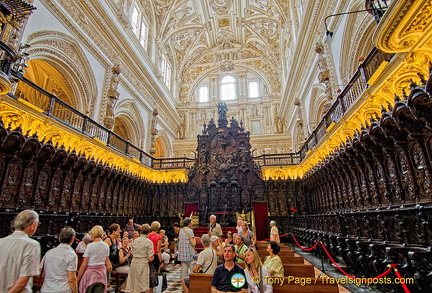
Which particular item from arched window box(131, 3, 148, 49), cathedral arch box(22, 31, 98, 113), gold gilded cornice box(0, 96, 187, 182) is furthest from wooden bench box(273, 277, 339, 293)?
arched window box(131, 3, 148, 49)

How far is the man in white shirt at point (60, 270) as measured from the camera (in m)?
2.39

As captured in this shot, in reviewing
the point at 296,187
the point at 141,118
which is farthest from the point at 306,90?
the point at 141,118

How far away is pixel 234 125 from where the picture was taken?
1617 cm

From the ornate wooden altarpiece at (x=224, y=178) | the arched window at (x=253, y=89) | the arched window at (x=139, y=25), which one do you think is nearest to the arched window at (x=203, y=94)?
the arched window at (x=253, y=89)

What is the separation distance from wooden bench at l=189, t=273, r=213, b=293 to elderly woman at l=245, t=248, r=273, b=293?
519mm

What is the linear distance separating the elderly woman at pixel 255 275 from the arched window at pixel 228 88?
23858 millimetres

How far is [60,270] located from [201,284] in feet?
5.45

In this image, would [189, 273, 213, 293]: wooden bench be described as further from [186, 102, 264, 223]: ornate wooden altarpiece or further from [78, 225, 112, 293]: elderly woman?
[186, 102, 264, 223]: ornate wooden altarpiece

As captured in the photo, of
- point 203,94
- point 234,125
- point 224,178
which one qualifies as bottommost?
point 224,178

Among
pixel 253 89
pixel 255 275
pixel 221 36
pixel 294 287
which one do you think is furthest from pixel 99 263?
pixel 221 36

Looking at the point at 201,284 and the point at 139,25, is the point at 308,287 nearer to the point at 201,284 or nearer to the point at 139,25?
the point at 201,284

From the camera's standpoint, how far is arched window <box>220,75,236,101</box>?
26006mm

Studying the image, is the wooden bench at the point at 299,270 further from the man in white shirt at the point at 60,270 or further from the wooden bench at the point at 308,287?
the man in white shirt at the point at 60,270

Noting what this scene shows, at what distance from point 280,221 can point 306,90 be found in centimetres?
846
